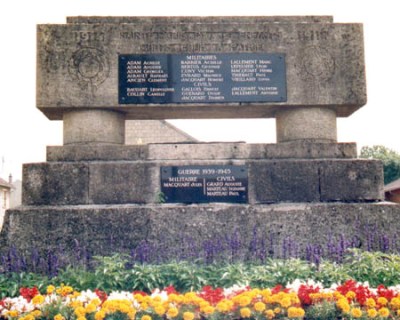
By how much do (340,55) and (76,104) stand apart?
3.91 m

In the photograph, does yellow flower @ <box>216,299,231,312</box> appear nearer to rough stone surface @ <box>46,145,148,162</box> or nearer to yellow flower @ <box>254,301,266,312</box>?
yellow flower @ <box>254,301,266,312</box>

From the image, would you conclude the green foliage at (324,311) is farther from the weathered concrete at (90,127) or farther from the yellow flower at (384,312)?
the weathered concrete at (90,127)

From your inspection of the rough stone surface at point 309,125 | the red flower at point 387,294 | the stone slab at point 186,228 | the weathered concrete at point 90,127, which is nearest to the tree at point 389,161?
the rough stone surface at point 309,125

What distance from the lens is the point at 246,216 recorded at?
591 cm

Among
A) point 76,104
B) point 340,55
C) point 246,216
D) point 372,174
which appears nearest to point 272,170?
point 246,216

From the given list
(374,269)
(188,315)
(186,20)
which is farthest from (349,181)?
(188,315)

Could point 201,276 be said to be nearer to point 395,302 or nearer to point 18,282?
point 395,302

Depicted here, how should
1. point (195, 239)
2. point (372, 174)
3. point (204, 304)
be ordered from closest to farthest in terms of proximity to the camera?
point (204, 304), point (195, 239), point (372, 174)

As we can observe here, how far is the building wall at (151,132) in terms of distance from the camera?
29.3m

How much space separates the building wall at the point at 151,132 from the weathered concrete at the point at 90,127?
22.2m

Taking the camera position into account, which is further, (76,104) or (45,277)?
(76,104)

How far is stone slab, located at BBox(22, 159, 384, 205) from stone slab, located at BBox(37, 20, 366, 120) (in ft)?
2.97

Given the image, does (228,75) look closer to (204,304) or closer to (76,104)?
(76,104)

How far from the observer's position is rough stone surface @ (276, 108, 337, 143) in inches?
258
